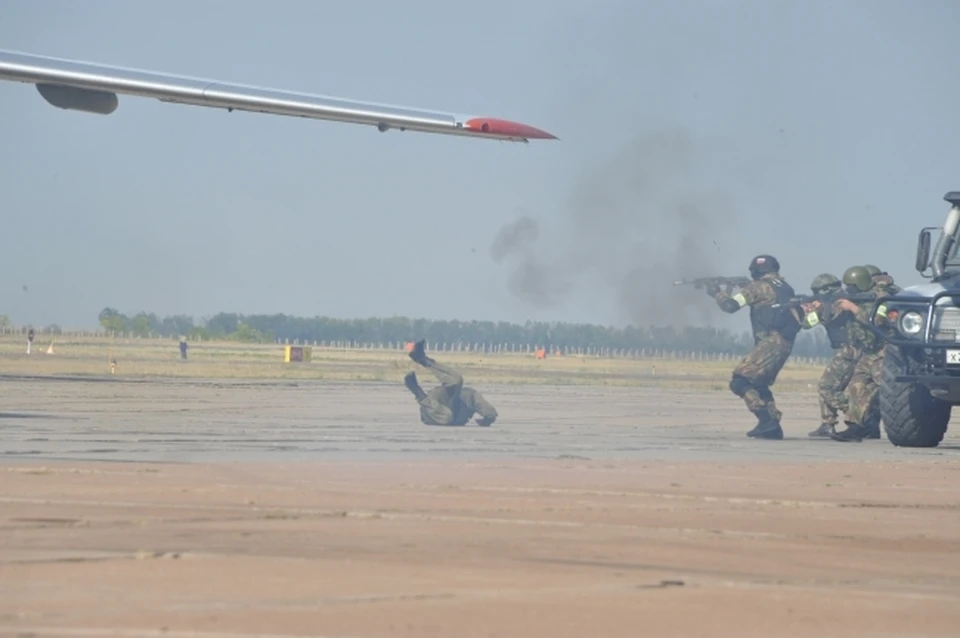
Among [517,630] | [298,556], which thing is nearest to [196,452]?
[298,556]

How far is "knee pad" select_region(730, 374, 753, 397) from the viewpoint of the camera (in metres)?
18.8

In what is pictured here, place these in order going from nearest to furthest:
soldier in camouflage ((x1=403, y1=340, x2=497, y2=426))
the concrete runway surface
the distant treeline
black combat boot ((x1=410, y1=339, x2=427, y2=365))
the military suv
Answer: the concrete runway surface
the military suv
soldier in camouflage ((x1=403, y1=340, x2=497, y2=426))
black combat boot ((x1=410, y1=339, x2=427, y2=365))
the distant treeline

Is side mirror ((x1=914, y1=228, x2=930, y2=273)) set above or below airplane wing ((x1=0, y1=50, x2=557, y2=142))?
below

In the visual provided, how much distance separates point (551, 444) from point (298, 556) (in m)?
9.04

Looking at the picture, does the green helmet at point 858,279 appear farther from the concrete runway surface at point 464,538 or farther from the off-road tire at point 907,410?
the concrete runway surface at point 464,538

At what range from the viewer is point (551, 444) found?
15.4m

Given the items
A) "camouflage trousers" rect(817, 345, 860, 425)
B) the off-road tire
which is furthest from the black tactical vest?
the off-road tire

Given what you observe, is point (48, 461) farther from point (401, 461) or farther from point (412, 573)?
point (412, 573)

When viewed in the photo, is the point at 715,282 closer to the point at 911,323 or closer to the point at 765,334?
the point at 765,334

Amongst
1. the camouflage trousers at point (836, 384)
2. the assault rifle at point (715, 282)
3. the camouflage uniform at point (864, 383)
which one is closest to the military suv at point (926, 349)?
the camouflage uniform at point (864, 383)

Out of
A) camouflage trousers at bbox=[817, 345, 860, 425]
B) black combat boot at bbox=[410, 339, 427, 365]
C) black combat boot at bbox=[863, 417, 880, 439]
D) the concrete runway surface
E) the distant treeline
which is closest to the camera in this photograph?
the concrete runway surface

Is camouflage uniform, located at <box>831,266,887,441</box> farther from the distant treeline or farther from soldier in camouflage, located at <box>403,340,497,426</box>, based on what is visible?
the distant treeline

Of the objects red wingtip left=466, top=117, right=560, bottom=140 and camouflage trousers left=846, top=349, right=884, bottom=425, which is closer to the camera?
red wingtip left=466, top=117, right=560, bottom=140

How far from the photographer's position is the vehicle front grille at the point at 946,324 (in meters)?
16.0
